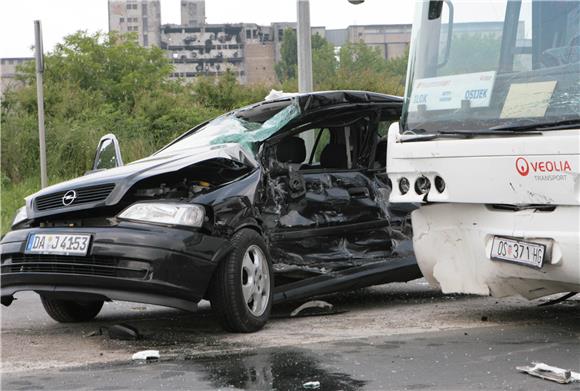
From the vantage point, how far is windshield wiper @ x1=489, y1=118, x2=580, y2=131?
613 centimetres

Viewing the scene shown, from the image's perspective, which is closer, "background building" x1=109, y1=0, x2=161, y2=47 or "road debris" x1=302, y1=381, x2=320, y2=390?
"road debris" x1=302, y1=381, x2=320, y2=390

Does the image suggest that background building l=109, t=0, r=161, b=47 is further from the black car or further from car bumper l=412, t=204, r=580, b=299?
car bumper l=412, t=204, r=580, b=299

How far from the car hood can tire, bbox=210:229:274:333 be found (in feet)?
2.05

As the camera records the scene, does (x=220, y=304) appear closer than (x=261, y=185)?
Yes

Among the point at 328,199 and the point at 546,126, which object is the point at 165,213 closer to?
the point at 328,199

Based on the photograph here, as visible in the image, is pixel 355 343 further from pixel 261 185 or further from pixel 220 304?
pixel 261 185

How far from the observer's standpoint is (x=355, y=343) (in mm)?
6586

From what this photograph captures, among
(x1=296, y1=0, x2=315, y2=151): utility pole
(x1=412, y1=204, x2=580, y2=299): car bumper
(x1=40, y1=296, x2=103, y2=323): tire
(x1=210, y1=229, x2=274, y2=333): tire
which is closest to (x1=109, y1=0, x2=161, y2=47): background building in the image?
(x1=296, y1=0, x2=315, y2=151): utility pole

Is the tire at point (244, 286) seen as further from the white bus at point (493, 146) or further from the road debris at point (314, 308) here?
the white bus at point (493, 146)

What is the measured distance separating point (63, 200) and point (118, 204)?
45 centimetres

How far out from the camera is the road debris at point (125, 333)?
698cm

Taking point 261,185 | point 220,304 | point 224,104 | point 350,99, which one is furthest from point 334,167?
point 224,104

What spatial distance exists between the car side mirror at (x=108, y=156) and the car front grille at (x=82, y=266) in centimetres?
175

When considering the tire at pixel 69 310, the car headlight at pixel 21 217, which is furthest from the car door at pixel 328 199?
the car headlight at pixel 21 217
